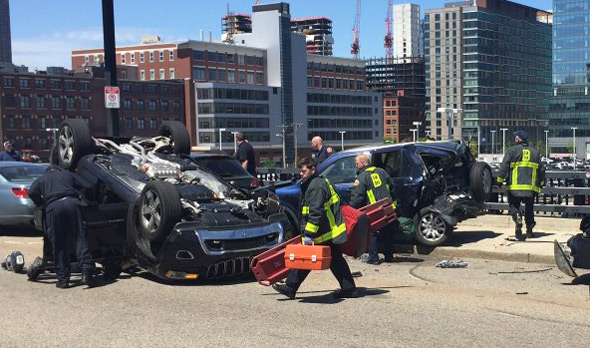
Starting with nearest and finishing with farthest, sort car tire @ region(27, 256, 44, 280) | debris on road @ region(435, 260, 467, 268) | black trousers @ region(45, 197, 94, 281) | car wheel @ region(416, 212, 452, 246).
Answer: black trousers @ region(45, 197, 94, 281)
car tire @ region(27, 256, 44, 280)
debris on road @ region(435, 260, 467, 268)
car wheel @ region(416, 212, 452, 246)

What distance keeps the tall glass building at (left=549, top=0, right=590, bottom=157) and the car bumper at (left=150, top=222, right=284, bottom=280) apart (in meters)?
174

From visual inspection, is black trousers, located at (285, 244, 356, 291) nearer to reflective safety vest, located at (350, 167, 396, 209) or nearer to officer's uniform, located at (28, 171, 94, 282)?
reflective safety vest, located at (350, 167, 396, 209)

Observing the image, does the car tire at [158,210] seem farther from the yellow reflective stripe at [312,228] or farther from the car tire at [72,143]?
the yellow reflective stripe at [312,228]

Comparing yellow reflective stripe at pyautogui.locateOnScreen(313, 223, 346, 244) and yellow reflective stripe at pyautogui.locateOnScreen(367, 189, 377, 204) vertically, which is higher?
yellow reflective stripe at pyautogui.locateOnScreen(367, 189, 377, 204)

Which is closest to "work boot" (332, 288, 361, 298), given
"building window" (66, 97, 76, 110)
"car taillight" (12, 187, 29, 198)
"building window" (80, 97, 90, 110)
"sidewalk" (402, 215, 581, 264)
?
"sidewalk" (402, 215, 581, 264)

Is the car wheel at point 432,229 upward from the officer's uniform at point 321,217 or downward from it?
downward

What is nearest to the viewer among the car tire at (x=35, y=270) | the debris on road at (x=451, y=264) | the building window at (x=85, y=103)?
the car tire at (x=35, y=270)

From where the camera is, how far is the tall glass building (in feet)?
552

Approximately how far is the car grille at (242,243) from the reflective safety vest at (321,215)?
1378 mm

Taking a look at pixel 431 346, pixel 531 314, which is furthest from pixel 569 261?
pixel 431 346

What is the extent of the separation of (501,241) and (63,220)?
7.11 m

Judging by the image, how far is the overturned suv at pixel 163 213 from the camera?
9.09 metres

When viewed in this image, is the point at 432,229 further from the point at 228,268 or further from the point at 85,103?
the point at 85,103

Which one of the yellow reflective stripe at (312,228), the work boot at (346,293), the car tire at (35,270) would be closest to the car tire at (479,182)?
the work boot at (346,293)
